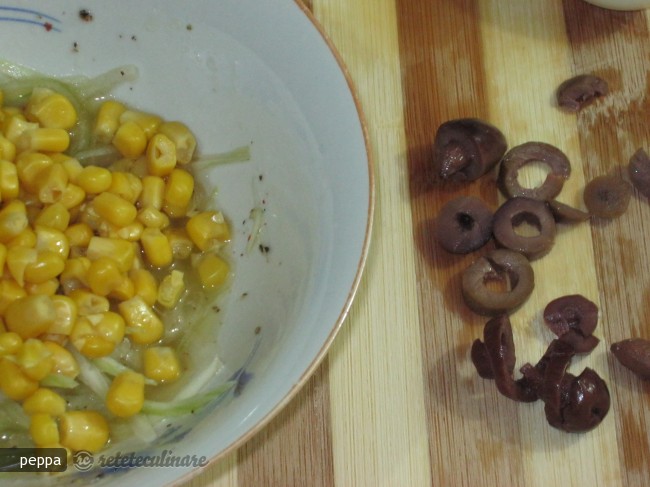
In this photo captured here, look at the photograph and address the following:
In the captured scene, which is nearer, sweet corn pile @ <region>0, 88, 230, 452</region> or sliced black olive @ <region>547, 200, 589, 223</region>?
sweet corn pile @ <region>0, 88, 230, 452</region>

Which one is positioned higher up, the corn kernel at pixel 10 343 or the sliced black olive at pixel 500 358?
the corn kernel at pixel 10 343

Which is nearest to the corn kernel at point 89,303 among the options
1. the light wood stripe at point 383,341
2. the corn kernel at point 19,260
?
the corn kernel at point 19,260

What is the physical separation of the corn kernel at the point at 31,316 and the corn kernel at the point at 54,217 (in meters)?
0.17

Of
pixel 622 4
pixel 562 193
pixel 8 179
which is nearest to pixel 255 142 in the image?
pixel 8 179

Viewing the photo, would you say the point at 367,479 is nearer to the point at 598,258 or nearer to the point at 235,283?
the point at 235,283

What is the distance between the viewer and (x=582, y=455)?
1376mm

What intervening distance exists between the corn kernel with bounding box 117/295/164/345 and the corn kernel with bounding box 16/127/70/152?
1.23ft

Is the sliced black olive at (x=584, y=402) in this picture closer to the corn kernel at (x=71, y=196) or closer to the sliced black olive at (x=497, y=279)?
the sliced black olive at (x=497, y=279)

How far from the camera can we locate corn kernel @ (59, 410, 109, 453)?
48.1 inches

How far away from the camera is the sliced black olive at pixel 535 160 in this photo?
153cm

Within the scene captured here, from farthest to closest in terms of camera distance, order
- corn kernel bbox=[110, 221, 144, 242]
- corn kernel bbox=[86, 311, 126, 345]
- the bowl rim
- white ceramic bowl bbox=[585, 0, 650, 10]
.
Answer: white ceramic bowl bbox=[585, 0, 650, 10]
corn kernel bbox=[110, 221, 144, 242]
corn kernel bbox=[86, 311, 126, 345]
the bowl rim

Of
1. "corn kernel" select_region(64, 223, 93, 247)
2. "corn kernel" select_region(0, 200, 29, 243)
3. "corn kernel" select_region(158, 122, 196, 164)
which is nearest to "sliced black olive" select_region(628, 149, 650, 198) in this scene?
"corn kernel" select_region(158, 122, 196, 164)

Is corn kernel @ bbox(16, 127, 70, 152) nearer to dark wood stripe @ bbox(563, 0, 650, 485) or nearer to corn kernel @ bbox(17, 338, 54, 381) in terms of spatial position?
corn kernel @ bbox(17, 338, 54, 381)

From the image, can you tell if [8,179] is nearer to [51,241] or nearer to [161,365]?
[51,241]
